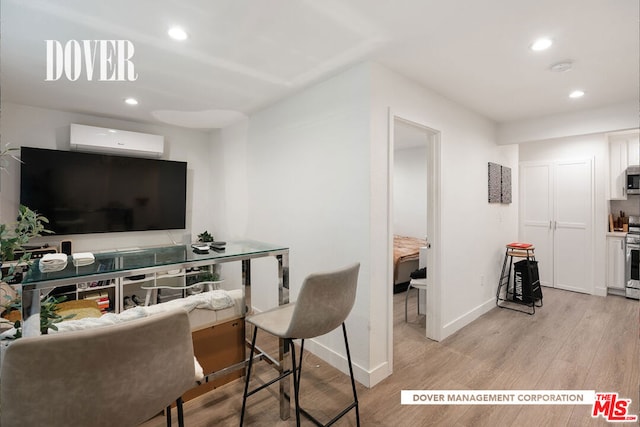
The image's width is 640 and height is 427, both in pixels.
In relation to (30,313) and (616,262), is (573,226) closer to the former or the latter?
(616,262)

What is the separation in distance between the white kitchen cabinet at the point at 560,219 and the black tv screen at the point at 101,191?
5.40m

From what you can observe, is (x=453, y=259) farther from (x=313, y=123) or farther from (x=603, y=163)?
(x=603, y=163)

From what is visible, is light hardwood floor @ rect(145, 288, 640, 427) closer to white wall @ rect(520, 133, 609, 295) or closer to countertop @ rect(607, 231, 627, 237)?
white wall @ rect(520, 133, 609, 295)

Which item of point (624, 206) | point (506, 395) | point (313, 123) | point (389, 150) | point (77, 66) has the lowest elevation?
point (506, 395)

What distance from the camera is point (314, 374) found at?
7.86ft

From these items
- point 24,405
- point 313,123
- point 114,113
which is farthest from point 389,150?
point 114,113

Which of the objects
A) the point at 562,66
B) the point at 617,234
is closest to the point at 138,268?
the point at 562,66

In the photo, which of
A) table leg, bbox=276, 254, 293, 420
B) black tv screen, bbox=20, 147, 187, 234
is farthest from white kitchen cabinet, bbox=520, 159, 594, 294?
black tv screen, bbox=20, 147, 187, 234

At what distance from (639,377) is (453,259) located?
155cm

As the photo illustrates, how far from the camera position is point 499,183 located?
388 centimetres

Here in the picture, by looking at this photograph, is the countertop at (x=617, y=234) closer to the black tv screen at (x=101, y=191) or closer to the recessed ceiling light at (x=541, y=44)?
the recessed ceiling light at (x=541, y=44)

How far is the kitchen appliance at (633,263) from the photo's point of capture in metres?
4.02

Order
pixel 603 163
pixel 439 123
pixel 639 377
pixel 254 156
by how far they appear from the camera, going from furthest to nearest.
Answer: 1. pixel 603 163
2. pixel 254 156
3. pixel 439 123
4. pixel 639 377

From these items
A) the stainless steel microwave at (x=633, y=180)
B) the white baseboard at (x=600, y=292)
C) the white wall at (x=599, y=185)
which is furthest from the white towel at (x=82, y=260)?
the stainless steel microwave at (x=633, y=180)
